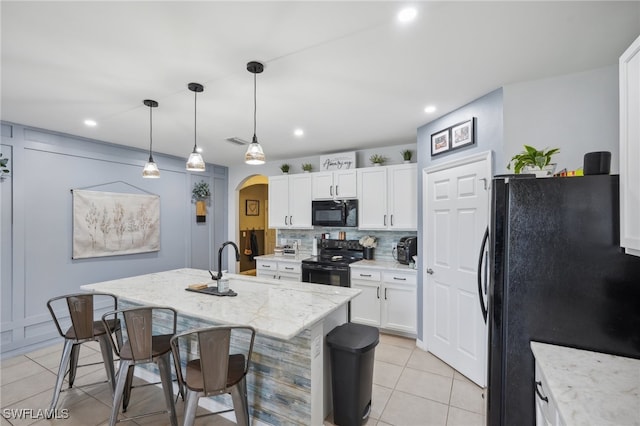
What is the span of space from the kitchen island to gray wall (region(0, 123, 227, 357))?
1.96m

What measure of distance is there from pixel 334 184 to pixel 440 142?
69.8 inches

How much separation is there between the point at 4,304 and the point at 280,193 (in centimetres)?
367

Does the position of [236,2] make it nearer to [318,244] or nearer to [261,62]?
[261,62]

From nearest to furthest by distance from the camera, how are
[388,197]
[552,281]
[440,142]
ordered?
[552,281] < [440,142] < [388,197]

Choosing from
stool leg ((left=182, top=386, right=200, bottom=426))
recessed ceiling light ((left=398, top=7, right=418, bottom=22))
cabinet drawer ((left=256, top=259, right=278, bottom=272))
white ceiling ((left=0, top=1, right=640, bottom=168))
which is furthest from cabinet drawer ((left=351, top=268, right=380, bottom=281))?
recessed ceiling light ((left=398, top=7, right=418, bottom=22))

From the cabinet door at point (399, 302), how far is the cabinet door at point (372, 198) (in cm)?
80

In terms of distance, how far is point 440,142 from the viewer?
10.2 feet

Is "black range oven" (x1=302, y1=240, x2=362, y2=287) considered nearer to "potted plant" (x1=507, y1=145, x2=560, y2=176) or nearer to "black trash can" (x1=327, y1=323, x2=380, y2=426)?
"black trash can" (x1=327, y1=323, x2=380, y2=426)

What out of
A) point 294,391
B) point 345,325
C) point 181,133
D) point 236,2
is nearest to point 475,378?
point 345,325

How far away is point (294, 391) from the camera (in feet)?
6.06

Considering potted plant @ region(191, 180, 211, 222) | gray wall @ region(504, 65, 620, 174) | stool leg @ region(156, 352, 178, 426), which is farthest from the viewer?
potted plant @ region(191, 180, 211, 222)

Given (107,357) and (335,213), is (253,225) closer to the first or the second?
(335,213)

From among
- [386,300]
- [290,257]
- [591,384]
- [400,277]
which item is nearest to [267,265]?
[290,257]

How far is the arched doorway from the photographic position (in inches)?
286
